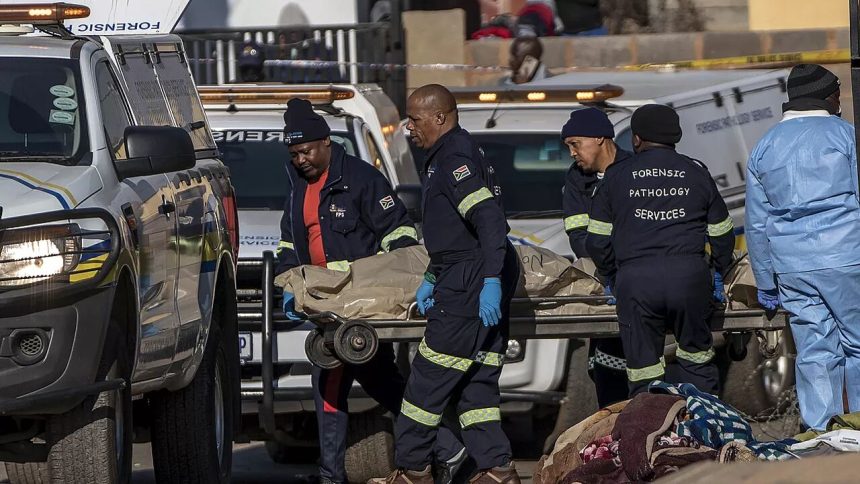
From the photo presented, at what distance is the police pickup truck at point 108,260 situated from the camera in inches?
225

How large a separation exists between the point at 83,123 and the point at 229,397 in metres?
1.86

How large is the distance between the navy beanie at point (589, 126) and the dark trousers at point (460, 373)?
960mm

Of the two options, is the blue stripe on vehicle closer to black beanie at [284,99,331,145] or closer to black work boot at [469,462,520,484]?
Result: black beanie at [284,99,331,145]

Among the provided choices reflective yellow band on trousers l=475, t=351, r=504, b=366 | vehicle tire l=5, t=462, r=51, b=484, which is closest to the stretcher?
reflective yellow band on trousers l=475, t=351, r=504, b=366

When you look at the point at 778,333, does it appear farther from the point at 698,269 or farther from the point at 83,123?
the point at 83,123

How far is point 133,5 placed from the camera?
8.60 metres

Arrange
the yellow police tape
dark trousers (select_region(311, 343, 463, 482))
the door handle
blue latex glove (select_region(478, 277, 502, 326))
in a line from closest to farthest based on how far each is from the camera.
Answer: the door handle
blue latex glove (select_region(478, 277, 502, 326))
dark trousers (select_region(311, 343, 463, 482))
the yellow police tape

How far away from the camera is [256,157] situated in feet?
33.2

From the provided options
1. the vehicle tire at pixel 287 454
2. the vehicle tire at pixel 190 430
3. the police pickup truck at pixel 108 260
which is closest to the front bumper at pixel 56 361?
the police pickup truck at pixel 108 260

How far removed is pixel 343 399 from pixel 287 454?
1861 millimetres

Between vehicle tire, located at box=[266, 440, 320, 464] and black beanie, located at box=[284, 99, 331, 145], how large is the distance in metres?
2.24

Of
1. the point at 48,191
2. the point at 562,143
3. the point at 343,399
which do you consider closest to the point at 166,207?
the point at 48,191

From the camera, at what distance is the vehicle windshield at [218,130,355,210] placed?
997 centimetres

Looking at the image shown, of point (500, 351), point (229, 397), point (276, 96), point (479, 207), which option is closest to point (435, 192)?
point (479, 207)
